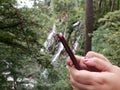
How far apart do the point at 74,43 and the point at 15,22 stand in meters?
8.43

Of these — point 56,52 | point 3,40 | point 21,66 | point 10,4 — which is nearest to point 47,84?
point 21,66

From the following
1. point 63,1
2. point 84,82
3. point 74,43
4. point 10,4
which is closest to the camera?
point 84,82

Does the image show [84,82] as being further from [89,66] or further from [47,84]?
[47,84]

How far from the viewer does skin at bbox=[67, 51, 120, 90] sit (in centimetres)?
41

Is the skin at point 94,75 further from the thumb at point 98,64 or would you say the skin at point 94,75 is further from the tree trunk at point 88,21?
the tree trunk at point 88,21

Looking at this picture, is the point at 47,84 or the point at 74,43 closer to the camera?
the point at 47,84

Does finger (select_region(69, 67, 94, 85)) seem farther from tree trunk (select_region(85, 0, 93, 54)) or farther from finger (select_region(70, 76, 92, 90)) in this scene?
tree trunk (select_region(85, 0, 93, 54))

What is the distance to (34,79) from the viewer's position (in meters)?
3.84

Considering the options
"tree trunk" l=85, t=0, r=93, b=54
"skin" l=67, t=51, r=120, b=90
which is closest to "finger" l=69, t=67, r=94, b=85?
"skin" l=67, t=51, r=120, b=90

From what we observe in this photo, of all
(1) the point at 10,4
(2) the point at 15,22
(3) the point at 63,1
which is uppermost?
(1) the point at 10,4

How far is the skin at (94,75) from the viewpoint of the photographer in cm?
41

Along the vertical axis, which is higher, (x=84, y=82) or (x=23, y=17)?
(x=84, y=82)

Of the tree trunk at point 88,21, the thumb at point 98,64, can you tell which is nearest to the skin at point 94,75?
the thumb at point 98,64

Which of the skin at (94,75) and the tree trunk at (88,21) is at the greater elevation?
the skin at (94,75)
